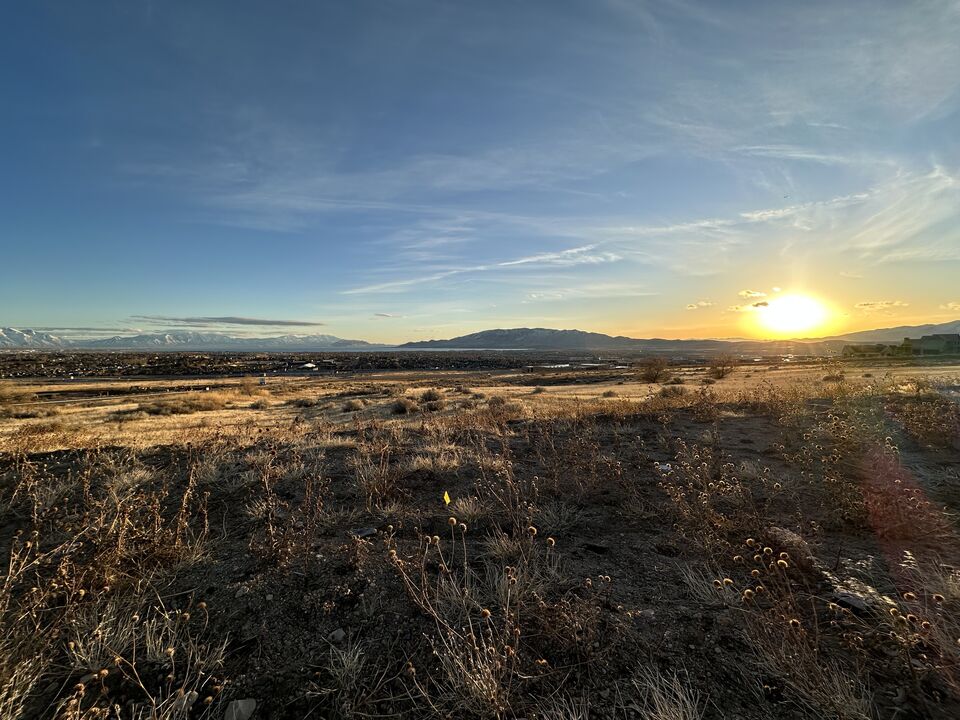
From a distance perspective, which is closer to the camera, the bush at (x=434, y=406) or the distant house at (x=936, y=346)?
the bush at (x=434, y=406)

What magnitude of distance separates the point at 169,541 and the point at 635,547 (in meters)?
4.68

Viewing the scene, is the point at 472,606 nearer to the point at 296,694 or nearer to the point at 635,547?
the point at 296,694

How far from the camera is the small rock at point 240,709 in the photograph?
246 centimetres

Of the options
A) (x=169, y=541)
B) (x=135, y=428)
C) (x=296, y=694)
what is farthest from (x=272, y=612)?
(x=135, y=428)

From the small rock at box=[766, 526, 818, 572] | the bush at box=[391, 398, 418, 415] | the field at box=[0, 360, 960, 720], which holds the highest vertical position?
the small rock at box=[766, 526, 818, 572]

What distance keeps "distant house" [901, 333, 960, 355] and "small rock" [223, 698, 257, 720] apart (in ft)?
280

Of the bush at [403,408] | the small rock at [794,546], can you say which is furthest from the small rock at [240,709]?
the bush at [403,408]

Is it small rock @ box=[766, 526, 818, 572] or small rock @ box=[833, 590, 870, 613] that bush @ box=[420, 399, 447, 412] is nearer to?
small rock @ box=[766, 526, 818, 572]

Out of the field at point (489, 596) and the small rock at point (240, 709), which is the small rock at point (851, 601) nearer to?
the field at point (489, 596)

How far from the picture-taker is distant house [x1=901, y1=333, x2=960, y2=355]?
62906 millimetres

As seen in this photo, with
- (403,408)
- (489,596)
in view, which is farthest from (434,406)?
(489,596)

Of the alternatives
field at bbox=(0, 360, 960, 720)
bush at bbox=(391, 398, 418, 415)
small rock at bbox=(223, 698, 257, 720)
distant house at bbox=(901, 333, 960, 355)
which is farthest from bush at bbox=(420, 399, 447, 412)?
distant house at bbox=(901, 333, 960, 355)

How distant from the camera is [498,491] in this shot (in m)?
5.99

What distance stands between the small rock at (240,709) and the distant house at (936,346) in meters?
85.3
